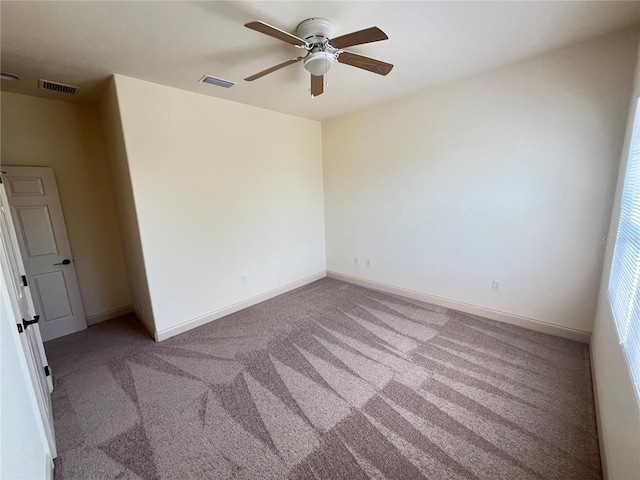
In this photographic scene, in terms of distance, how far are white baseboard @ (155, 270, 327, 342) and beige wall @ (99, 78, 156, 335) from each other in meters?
0.16

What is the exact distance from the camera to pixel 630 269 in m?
1.41

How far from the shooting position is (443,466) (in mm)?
1507

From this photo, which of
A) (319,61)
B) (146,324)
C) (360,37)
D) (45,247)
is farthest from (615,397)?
(45,247)

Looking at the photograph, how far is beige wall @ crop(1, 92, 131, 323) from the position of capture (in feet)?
9.13

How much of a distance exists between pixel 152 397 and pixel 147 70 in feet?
9.13

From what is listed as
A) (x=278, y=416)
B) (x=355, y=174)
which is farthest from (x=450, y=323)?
(x=355, y=174)

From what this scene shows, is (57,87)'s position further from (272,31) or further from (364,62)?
(364,62)

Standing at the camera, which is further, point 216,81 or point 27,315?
point 216,81

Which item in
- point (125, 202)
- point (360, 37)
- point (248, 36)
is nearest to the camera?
point (360, 37)

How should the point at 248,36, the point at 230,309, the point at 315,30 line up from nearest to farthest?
the point at 315,30, the point at 248,36, the point at 230,309

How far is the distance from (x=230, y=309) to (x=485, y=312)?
315 cm

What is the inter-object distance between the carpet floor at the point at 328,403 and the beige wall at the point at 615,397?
0.57 feet

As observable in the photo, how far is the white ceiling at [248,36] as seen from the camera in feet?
5.45

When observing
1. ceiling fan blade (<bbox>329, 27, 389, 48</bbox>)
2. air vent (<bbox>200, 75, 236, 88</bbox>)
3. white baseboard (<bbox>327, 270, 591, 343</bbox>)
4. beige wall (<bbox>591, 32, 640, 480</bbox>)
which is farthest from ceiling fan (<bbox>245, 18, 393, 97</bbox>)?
white baseboard (<bbox>327, 270, 591, 343</bbox>)
